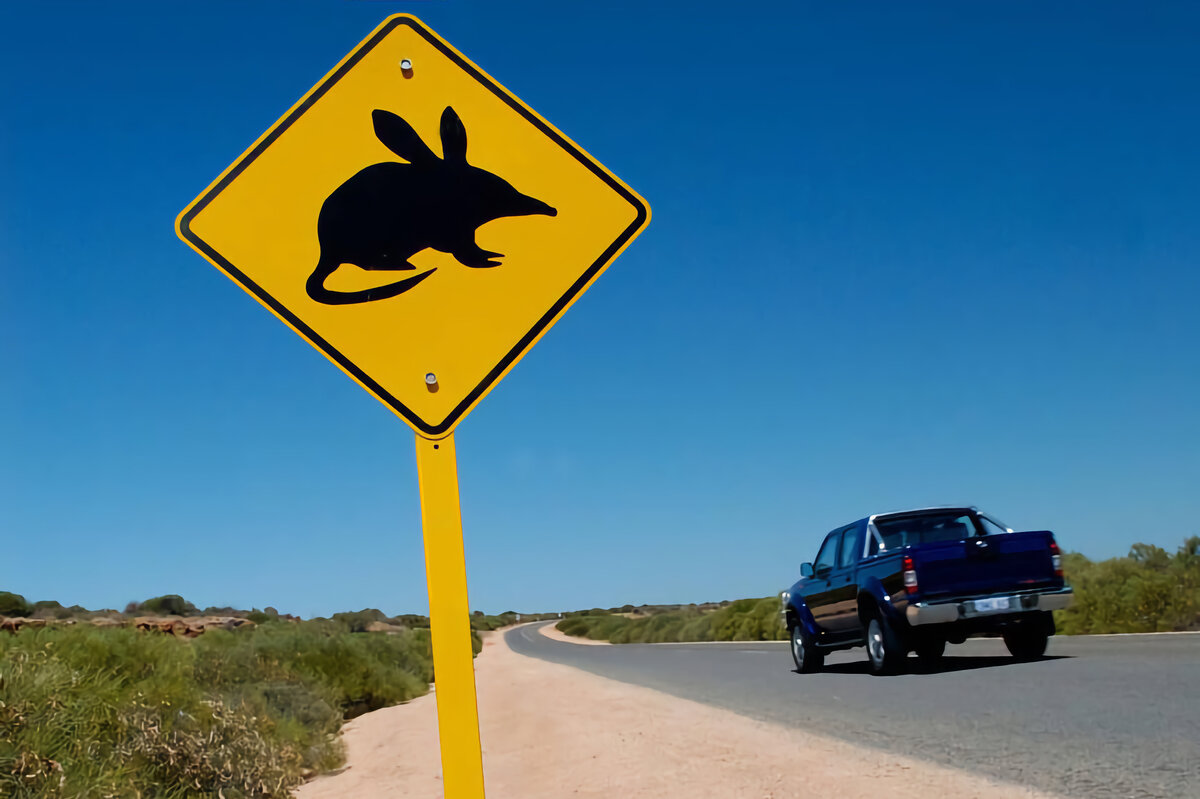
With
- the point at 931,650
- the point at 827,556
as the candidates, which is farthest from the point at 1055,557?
the point at 827,556

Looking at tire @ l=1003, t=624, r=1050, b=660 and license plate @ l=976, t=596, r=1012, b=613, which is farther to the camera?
tire @ l=1003, t=624, r=1050, b=660

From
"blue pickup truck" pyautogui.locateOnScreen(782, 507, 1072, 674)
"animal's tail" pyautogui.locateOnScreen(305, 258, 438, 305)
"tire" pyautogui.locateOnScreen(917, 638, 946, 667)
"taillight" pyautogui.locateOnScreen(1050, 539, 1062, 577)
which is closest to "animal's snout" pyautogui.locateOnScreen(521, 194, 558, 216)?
"animal's tail" pyautogui.locateOnScreen(305, 258, 438, 305)

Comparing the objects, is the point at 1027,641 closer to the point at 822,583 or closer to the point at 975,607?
the point at 822,583

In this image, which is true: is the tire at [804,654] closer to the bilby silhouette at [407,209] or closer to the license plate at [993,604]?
the license plate at [993,604]

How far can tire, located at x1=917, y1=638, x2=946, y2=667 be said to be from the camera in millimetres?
14413

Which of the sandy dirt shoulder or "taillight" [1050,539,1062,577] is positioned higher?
"taillight" [1050,539,1062,577]

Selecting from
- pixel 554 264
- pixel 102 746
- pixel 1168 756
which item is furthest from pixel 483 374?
pixel 1168 756

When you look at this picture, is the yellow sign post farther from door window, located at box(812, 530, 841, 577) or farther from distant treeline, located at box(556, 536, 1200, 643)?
distant treeline, located at box(556, 536, 1200, 643)

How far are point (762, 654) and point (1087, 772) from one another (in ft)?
66.1

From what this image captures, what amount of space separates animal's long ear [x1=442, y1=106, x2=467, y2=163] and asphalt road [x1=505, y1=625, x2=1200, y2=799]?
6.57 m

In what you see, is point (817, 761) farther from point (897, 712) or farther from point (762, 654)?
point (762, 654)

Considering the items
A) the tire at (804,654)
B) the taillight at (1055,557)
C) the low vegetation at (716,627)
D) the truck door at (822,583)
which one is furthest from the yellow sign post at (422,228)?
the low vegetation at (716,627)

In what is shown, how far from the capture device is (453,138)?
9.38 ft

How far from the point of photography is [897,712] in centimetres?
1231
